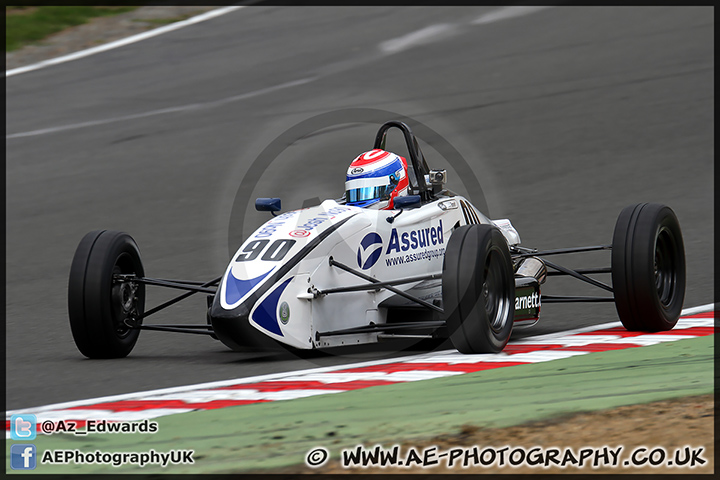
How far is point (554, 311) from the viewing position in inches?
380

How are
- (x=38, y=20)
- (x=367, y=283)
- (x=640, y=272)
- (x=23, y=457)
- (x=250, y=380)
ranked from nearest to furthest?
(x=23, y=457), (x=250, y=380), (x=367, y=283), (x=640, y=272), (x=38, y=20)

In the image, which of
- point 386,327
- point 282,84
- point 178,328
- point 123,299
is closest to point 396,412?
point 386,327

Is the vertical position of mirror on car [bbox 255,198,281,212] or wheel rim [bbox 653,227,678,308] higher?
mirror on car [bbox 255,198,281,212]

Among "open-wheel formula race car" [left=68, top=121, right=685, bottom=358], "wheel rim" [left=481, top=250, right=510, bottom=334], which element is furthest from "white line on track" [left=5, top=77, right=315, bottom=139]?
"wheel rim" [left=481, top=250, right=510, bottom=334]

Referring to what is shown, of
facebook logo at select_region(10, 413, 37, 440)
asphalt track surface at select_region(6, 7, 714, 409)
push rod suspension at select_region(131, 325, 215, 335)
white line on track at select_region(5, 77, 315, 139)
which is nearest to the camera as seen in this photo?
facebook logo at select_region(10, 413, 37, 440)

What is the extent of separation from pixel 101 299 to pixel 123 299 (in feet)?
1.20

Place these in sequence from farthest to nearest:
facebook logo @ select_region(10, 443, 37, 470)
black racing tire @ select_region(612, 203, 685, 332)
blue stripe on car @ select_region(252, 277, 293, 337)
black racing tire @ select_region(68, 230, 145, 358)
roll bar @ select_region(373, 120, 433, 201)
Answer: roll bar @ select_region(373, 120, 433, 201) < black racing tire @ select_region(612, 203, 685, 332) < black racing tire @ select_region(68, 230, 145, 358) < blue stripe on car @ select_region(252, 277, 293, 337) < facebook logo @ select_region(10, 443, 37, 470)

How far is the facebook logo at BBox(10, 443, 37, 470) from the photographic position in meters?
4.82

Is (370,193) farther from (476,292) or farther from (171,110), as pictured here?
(171,110)

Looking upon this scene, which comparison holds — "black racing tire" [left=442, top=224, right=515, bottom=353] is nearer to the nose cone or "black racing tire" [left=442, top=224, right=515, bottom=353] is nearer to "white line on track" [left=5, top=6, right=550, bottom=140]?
the nose cone

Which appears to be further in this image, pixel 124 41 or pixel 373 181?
pixel 124 41

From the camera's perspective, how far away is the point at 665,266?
859 centimetres

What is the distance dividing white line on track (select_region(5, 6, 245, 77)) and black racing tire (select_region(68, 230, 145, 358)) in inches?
601

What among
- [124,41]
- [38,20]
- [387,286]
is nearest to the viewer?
[387,286]
